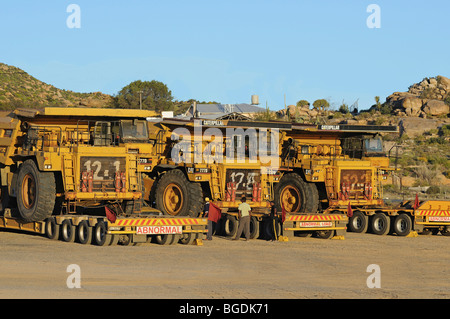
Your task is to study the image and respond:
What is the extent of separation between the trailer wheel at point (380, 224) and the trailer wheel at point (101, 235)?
10.4 meters

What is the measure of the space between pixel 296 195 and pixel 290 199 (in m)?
0.36

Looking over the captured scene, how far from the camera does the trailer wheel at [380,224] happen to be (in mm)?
26016

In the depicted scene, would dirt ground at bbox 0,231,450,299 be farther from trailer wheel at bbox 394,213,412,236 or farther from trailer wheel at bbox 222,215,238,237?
trailer wheel at bbox 394,213,412,236

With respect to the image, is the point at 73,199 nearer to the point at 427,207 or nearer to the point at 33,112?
the point at 33,112

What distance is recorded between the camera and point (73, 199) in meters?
21.5

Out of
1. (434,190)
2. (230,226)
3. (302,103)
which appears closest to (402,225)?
(230,226)

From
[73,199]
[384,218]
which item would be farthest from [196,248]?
[384,218]

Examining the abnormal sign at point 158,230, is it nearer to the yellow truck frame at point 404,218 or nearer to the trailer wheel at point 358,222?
the yellow truck frame at point 404,218

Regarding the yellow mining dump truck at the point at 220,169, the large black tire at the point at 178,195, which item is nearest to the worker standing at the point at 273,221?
the yellow mining dump truck at the point at 220,169

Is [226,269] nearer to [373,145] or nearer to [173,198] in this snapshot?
[173,198]

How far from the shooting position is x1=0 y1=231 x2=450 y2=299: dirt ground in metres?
12.9

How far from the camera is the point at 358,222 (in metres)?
26.9

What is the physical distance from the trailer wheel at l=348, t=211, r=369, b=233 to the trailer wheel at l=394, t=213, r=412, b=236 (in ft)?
3.65

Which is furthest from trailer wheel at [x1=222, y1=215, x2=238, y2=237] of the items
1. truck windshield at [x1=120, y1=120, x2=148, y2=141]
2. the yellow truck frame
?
the yellow truck frame
